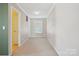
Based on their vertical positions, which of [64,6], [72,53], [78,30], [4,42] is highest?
[64,6]

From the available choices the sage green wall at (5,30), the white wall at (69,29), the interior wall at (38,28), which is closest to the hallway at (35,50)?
the sage green wall at (5,30)

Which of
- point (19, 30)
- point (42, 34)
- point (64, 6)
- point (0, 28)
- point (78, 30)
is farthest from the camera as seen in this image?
point (42, 34)

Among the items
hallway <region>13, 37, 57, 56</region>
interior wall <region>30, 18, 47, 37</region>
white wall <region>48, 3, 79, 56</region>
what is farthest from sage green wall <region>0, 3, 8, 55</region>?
interior wall <region>30, 18, 47, 37</region>

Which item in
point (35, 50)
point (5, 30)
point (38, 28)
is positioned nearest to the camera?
point (5, 30)

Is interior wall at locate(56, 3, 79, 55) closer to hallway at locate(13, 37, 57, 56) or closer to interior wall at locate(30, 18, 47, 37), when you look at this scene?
hallway at locate(13, 37, 57, 56)

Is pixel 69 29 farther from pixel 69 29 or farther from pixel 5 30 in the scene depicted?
pixel 5 30

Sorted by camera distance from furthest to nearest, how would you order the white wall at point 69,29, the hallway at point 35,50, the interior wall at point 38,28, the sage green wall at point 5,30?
the interior wall at point 38,28 → the hallway at point 35,50 → the sage green wall at point 5,30 → the white wall at point 69,29

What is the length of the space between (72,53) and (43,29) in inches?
361

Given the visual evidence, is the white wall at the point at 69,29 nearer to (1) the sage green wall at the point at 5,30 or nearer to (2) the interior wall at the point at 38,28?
(1) the sage green wall at the point at 5,30

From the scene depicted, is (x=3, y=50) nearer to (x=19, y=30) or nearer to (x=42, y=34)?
(x=19, y=30)

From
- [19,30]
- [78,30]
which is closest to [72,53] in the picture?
[78,30]

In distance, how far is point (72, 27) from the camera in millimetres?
4230

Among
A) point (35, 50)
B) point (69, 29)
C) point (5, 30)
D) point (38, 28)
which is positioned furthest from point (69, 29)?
point (38, 28)

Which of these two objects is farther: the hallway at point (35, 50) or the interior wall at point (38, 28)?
the interior wall at point (38, 28)
